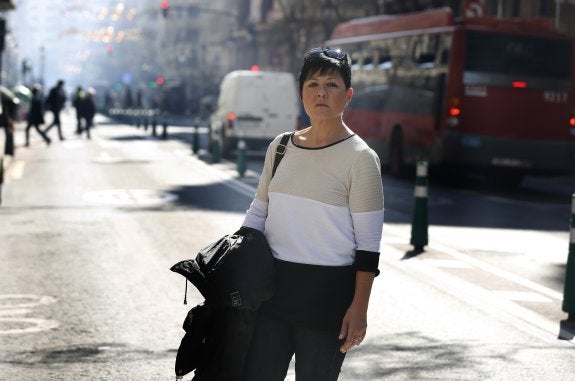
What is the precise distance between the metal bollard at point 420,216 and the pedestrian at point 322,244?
8762 millimetres

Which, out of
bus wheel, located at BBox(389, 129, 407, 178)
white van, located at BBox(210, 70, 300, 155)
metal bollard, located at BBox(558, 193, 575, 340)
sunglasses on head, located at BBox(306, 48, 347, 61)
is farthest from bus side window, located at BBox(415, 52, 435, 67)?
sunglasses on head, located at BBox(306, 48, 347, 61)

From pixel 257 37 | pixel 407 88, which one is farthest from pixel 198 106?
pixel 407 88

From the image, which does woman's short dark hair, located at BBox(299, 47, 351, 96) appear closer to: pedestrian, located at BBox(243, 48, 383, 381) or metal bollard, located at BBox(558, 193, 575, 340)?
pedestrian, located at BBox(243, 48, 383, 381)

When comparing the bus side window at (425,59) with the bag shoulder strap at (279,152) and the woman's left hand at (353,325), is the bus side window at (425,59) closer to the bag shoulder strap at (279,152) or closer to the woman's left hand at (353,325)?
the bag shoulder strap at (279,152)

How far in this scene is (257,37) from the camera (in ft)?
295

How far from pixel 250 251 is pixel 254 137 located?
27263 millimetres

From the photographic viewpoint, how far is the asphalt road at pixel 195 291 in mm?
7480

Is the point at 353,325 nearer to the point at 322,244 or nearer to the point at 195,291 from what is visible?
the point at 322,244

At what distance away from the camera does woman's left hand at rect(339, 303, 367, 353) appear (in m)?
4.24

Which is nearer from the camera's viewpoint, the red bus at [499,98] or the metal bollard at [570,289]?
the metal bollard at [570,289]

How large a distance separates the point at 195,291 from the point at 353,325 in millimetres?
5955

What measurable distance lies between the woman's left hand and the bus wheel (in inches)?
838

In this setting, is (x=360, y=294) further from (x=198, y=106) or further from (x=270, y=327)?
(x=198, y=106)

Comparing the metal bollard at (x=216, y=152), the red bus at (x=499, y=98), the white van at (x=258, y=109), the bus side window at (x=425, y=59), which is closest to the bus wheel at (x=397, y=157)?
the red bus at (x=499, y=98)
